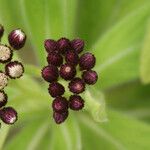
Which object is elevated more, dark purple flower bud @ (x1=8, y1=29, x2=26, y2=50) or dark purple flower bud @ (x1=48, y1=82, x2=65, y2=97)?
dark purple flower bud @ (x1=8, y1=29, x2=26, y2=50)

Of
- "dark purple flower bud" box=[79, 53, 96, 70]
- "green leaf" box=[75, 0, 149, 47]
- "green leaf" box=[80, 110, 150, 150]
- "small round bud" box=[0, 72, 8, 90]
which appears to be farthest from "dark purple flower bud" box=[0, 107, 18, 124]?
"green leaf" box=[75, 0, 149, 47]

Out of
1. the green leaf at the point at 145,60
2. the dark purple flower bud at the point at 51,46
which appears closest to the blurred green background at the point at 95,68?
the green leaf at the point at 145,60

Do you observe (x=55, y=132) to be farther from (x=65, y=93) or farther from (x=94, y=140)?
(x=65, y=93)

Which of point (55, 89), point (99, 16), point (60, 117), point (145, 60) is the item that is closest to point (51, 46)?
point (55, 89)

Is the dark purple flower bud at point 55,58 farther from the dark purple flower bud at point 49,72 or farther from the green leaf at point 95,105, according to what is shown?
the green leaf at point 95,105

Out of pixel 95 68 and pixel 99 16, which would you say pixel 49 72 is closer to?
pixel 95 68

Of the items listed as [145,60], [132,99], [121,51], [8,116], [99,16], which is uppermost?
[99,16]

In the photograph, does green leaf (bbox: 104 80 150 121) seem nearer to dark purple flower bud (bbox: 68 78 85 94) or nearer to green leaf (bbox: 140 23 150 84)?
green leaf (bbox: 140 23 150 84)

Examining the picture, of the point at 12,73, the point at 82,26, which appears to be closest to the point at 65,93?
the point at 12,73
